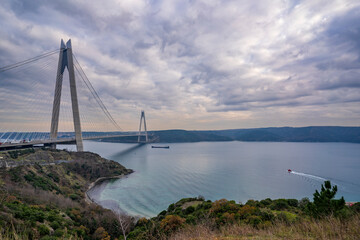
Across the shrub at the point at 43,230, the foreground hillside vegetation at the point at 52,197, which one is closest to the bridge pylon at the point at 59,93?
the foreground hillside vegetation at the point at 52,197

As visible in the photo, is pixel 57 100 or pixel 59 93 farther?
pixel 59 93

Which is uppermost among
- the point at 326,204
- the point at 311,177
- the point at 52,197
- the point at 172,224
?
the point at 326,204

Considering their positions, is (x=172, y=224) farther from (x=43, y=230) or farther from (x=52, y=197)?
(x=52, y=197)

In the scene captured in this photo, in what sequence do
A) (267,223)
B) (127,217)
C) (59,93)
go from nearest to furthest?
(267,223)
(127,217)
(59,93)

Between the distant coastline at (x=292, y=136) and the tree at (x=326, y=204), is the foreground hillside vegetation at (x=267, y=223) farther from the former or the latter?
the distant coastline at (x=292, y=136)

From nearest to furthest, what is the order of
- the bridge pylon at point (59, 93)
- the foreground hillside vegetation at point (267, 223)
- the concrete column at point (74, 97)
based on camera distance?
the foreground hillside vegetation at point (267, 223) < the bridge pylon at point (59, 93) < the concrete column at point (74, 97)

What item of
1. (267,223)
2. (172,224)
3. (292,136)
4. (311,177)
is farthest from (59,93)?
(292,136)

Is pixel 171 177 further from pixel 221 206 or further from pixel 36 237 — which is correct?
pixel 36 237

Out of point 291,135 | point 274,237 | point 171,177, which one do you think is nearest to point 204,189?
point 171,177
